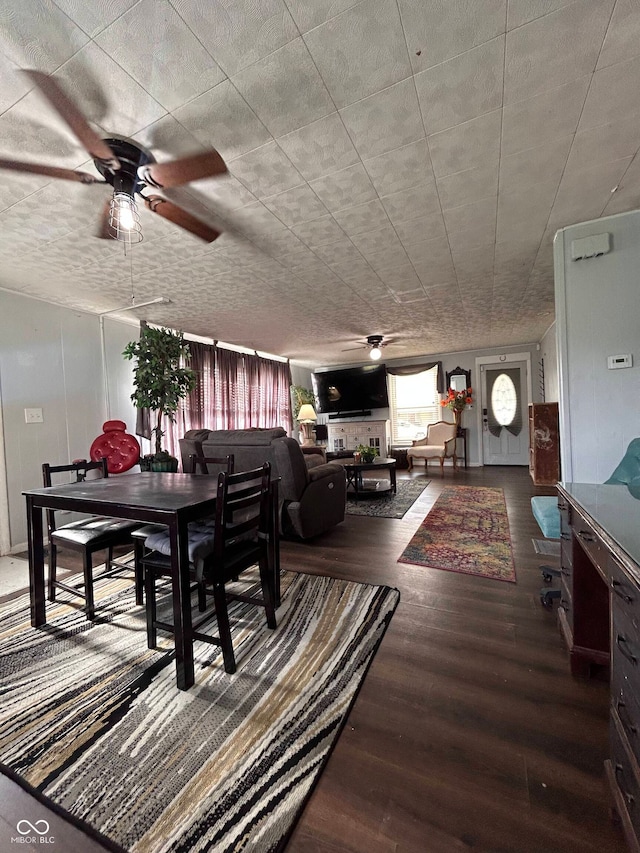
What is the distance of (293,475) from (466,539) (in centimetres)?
165

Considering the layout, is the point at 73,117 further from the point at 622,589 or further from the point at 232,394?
the point at 232,394

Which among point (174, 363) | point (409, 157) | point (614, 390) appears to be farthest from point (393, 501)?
point (409, 157)

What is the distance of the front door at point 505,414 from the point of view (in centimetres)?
670

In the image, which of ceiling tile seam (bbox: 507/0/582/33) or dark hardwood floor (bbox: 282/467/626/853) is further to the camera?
ceiling tile seam (bbox: 507/0/582/33)

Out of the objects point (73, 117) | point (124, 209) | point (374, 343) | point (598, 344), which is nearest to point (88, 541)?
point (124, 209)

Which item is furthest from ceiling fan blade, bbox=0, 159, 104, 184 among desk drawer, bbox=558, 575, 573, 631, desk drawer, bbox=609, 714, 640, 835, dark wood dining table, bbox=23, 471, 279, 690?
desk drawer, bbox=558, 575, 573, 631

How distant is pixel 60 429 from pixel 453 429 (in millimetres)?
6353

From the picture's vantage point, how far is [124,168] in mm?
1640

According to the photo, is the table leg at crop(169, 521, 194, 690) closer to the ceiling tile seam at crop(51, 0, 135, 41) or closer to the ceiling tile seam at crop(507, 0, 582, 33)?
the ceiling tile seam at crop(51, 0, 135, 41)

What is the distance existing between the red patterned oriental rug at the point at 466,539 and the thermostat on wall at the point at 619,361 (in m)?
1.59

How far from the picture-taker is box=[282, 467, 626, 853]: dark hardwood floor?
90 centimetres

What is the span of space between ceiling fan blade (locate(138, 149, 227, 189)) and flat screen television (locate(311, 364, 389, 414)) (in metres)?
6.05

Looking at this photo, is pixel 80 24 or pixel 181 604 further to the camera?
pixel 181 604

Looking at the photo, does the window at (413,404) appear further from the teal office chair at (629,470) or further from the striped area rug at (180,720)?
the striped area rug at (180,720)
